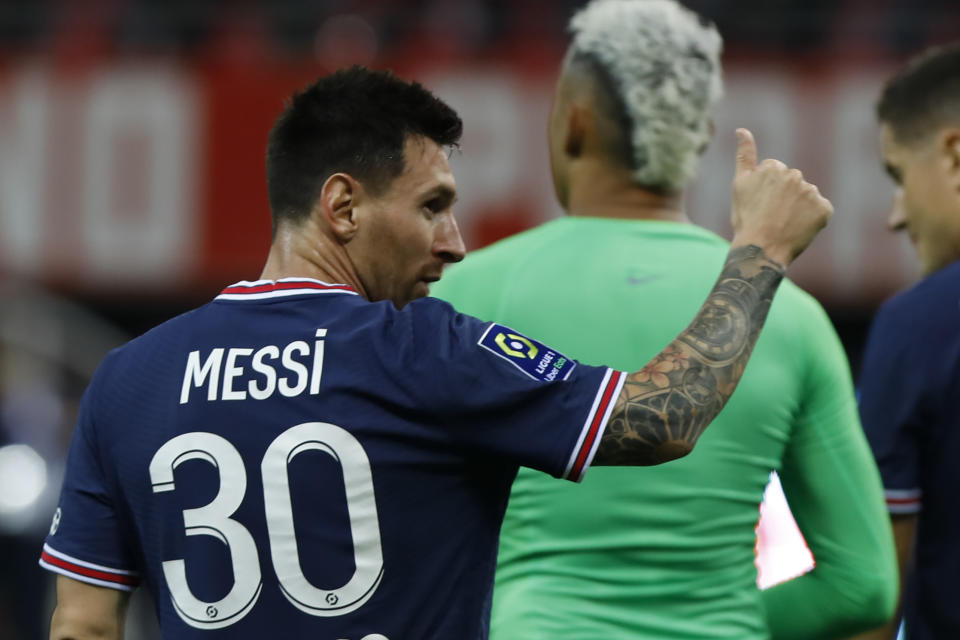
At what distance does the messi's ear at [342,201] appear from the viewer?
219 cm

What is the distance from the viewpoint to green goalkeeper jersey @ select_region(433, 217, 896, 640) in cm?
237

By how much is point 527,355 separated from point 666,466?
50 cm

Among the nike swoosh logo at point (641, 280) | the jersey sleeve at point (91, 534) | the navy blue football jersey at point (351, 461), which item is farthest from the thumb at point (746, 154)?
the jersey sleeve at point (91, 534)

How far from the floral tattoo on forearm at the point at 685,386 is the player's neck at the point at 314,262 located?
1.69 feet

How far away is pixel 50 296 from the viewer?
449 inches

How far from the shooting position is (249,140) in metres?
11.0

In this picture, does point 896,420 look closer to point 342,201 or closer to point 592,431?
point 592,431

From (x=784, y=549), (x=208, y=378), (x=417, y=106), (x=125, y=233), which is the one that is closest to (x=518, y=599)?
(x=784, y=549)

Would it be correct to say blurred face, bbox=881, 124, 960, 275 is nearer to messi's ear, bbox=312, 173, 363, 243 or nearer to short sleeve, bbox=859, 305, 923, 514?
short sleeve, bbox=859, 305, 923, 514

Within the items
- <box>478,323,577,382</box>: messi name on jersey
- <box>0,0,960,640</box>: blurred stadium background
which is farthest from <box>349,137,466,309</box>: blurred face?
<box>0,0,960,640</box>: blurred stadium background

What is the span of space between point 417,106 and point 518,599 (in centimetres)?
88

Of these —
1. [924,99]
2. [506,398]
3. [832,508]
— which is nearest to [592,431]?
[506,398]

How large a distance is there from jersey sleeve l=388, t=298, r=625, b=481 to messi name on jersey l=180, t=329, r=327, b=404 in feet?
0.50

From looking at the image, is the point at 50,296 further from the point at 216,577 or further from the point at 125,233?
the point at 216,577
